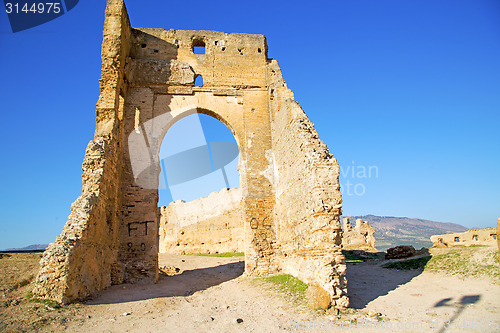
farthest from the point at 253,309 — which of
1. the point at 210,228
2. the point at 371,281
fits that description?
the point at 210,228

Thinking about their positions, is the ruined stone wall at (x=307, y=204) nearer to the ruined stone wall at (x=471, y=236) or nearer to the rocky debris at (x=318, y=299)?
the rocky debris at (x=318, y=299)

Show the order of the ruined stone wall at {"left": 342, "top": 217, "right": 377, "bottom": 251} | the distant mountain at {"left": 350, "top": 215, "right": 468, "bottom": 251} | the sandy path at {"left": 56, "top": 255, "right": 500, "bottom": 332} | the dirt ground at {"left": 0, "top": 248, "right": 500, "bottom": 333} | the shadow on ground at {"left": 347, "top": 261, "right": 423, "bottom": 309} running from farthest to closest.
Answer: the distant mountain at {"left": 350, "top": 215, "right": 468, "bottom": 251}, the ruined stone wall at {"left": 342, "top": 217, "right": 377, "bottom": 251}, the shadow on ground at {"left": 347, "top": 261, "right": 423, "bottom": 309}, the sandy path at {"left": 56, "top": 255, "right": 500, "bottom": 332}, the dirt ground at {"left": 0, "top": 248, "right": 500, "bottom": 333}

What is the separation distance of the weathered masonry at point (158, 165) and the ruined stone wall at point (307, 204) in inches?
0.9

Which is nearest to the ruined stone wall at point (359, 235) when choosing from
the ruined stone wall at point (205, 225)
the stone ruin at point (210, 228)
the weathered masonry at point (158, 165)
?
the stone ruin at point (210, 228)

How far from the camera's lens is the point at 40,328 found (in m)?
4.47

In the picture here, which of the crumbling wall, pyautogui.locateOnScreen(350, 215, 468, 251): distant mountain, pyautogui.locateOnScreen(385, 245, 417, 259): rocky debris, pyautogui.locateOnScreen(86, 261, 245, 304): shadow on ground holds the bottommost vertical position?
pyautogui.locateOnScreen(350, 215, 468, 251): distant mountain

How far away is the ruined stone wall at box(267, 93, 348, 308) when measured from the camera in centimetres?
618

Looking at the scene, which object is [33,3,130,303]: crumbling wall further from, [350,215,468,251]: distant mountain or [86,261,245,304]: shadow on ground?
[350,215,468,251]: distant mountain

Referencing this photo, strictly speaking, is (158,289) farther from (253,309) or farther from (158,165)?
(158,165)

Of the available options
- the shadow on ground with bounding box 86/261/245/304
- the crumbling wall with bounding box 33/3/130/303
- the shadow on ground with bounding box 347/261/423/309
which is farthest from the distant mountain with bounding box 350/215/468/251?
the crumbling wall with bounding box 33/3/130/303

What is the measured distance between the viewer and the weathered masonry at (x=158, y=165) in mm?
6441

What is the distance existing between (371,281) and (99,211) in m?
6.92

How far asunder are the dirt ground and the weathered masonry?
1.90 feet

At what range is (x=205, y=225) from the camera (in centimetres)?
2230
